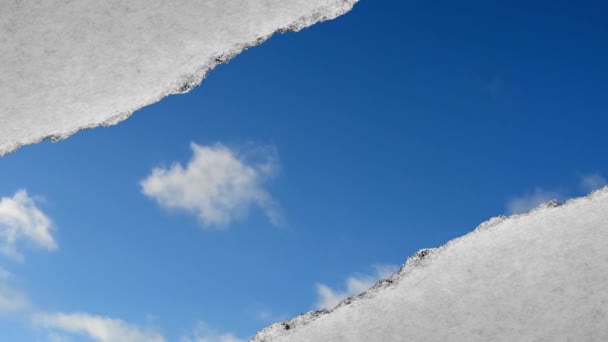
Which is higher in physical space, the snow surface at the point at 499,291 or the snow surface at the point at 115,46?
the snow surface at the point at 115,46

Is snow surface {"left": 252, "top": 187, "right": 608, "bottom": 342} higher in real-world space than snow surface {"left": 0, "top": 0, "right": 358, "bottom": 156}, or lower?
lower

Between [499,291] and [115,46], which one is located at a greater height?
[115,46]

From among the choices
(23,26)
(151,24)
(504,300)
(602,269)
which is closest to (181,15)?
(151,24)
